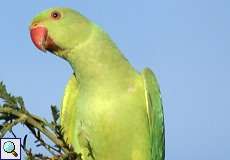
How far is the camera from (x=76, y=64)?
14.0ft

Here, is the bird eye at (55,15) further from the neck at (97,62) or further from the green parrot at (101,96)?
the neck at (97,62)

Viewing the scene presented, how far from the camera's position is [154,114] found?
4.35m

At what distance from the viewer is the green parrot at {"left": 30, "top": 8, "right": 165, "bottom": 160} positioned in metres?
4.07

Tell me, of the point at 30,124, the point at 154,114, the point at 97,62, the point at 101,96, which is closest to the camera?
the point at 30,124

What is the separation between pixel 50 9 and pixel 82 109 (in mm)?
1118

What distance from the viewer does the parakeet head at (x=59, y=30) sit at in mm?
4258

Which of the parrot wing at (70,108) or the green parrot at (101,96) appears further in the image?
the parrot wing at (70,108)

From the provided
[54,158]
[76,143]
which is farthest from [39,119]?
[76,143]

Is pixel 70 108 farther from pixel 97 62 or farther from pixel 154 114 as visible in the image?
pixel 154 114

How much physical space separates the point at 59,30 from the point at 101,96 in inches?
Answer: 32.8

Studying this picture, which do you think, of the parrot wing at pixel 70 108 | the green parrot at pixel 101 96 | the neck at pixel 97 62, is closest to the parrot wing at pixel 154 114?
the green parrot at pixel 101 96

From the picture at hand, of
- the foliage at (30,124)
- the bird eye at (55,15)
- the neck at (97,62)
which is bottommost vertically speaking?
the foliage at (30,124)

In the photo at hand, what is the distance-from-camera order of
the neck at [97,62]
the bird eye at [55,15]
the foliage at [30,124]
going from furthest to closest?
the bird eye at [55,15] → the neck at [97,62] → the foliage at [30,124]

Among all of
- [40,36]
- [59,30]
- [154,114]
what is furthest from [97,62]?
[154,114]
